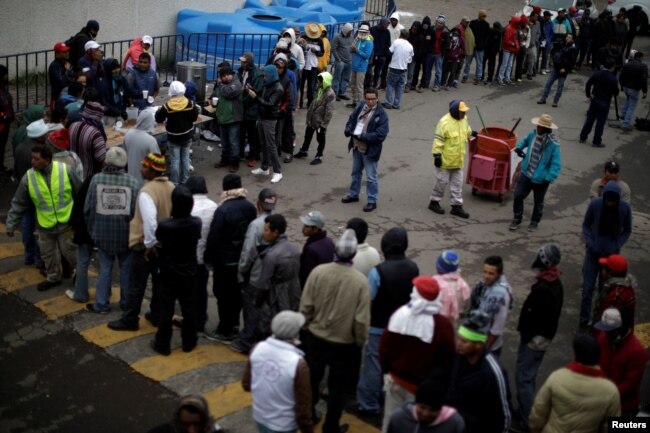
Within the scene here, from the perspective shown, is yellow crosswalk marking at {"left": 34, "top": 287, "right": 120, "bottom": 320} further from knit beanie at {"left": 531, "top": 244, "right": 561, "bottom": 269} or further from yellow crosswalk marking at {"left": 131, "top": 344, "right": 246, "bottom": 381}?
knit beanie at {"left": 531, "top": 244, "right": 561, "bottom": 269}

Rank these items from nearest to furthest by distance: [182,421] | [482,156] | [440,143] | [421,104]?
[182,421]
[440,143]
[482,156]
[421,104]

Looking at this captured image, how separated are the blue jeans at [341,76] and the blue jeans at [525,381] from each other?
37.1ft

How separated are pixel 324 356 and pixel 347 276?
2.42 ft

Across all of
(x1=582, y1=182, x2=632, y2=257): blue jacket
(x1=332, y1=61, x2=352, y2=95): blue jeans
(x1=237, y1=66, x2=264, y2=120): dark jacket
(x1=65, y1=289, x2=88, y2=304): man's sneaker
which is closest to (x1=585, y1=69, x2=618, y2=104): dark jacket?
(x1=332, y1=61, x2=352, y2=95): blue jeans

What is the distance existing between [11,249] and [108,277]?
2182mm

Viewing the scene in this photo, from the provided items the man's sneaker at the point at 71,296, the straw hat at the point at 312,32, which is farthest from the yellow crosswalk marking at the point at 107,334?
the straw hat at the point at 312,32

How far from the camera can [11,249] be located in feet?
34.2

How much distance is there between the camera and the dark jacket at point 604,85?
54.0 feet

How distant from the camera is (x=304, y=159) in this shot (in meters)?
14.8

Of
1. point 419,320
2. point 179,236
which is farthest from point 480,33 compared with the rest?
point 419,320

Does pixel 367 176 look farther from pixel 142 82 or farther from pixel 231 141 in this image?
pixel 142 82

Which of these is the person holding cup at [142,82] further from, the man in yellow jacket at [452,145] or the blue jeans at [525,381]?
the blue jeans at [525,381]

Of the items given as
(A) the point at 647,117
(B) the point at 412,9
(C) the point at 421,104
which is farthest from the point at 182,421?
(B) the point at 412,9

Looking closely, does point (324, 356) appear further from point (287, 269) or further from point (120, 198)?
point (120, 198)
